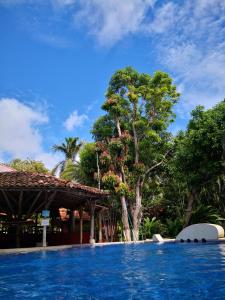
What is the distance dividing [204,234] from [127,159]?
29.1 ft

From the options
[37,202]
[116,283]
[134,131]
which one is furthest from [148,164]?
[116,283]

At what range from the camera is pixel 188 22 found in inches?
565

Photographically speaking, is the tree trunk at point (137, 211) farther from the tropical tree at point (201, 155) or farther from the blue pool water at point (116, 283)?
the blue pool water at point (116, 283)

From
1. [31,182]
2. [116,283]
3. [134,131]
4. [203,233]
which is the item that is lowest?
[116,283]

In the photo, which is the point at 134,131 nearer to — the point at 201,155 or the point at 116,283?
the point at 201,155

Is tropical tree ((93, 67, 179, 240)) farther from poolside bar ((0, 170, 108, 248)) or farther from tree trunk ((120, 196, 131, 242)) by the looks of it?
poolside bar ((0, 170, 108, 248))

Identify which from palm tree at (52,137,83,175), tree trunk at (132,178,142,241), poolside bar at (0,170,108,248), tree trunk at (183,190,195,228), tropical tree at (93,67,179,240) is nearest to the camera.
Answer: poolside bar at (0,170,108,248)

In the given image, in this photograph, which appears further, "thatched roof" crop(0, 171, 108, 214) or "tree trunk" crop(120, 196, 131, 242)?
"tree trunk" crop(120, 196, 131, 242)

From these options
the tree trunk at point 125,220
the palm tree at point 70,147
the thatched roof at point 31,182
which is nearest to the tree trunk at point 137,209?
the tree trunk at point 125,220

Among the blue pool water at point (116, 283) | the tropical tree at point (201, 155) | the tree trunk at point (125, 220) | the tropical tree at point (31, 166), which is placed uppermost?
the tropical tree at point (31, 166)

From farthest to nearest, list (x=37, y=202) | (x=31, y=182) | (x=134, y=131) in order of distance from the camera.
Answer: (x=134, y=131) < (x=37, y=202) < (x=31, y=182)

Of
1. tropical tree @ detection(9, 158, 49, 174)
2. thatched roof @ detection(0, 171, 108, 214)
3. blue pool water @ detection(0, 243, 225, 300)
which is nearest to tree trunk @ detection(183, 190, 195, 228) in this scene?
thatched roof @ detection(0, 171, 108, 214)

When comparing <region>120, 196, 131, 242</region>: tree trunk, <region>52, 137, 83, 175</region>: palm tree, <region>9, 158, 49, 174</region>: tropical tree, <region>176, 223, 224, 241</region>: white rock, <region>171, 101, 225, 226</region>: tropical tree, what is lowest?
<region>176, 223, 224, 241</region>: white rock

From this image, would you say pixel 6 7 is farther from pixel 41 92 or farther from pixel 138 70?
pixel 138 70
